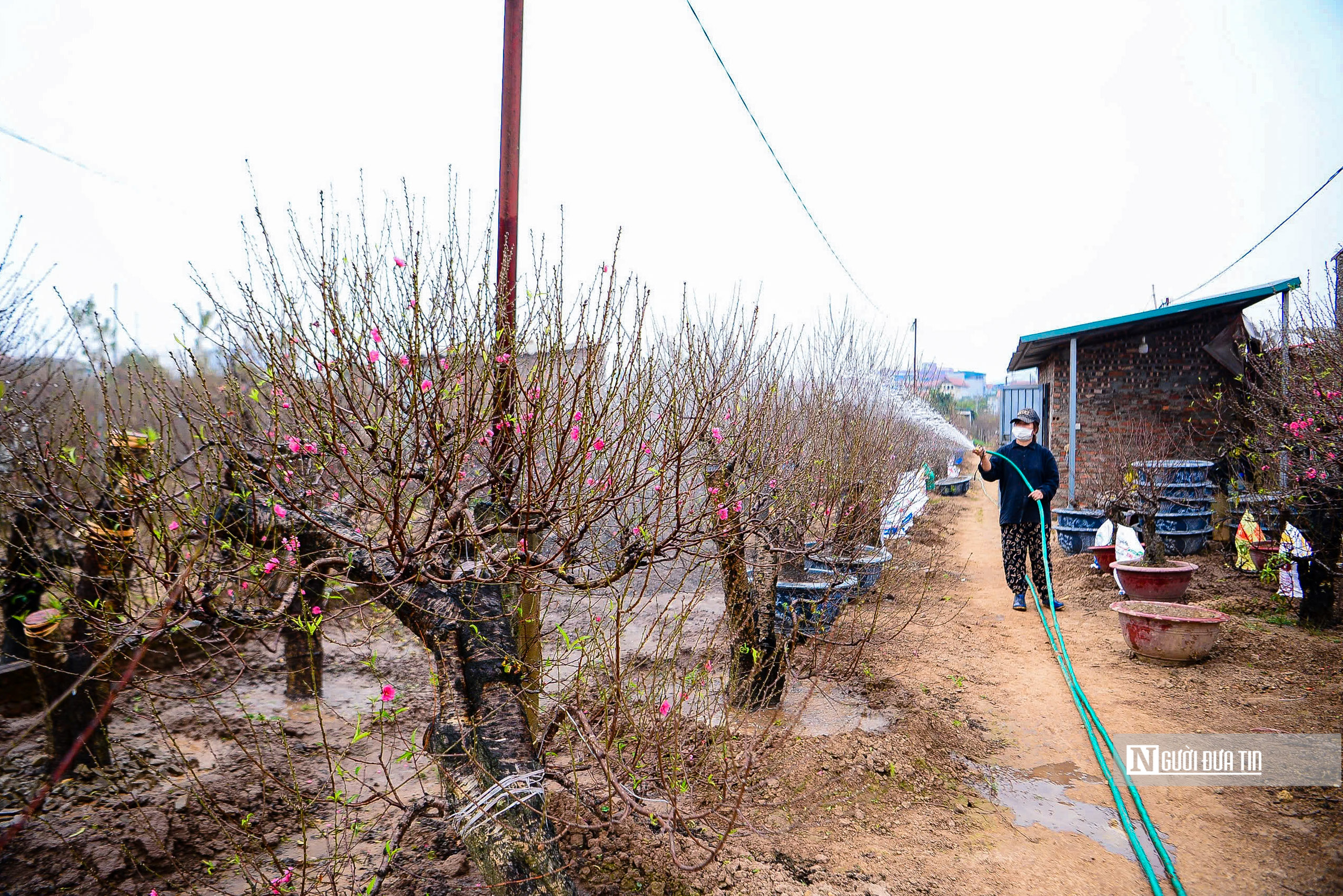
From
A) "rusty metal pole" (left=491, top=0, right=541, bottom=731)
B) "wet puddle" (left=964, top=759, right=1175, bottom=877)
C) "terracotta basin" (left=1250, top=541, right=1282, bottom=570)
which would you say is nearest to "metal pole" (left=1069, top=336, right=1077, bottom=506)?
"terracotta basin" (left=1250, top=541, right=1282, bottom=570)

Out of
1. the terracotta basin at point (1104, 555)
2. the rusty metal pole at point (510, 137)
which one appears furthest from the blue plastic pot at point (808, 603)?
the terracotta basin at point (1104, 555)

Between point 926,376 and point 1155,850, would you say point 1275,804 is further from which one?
point 926,376

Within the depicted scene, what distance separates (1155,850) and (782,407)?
3.84 metres

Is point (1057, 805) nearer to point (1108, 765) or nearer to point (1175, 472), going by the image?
point (1108, 765)

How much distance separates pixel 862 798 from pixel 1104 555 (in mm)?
6244

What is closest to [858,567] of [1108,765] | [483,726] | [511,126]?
[1108,765]

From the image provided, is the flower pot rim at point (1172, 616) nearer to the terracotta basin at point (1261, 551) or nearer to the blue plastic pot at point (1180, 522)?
the terracotta basin at point (1261, 551)

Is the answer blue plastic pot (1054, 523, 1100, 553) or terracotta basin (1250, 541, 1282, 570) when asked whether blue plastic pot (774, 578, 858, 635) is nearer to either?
terracotta basin (1250, 541, 1282, 570)

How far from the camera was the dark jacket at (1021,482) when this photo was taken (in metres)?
6.96

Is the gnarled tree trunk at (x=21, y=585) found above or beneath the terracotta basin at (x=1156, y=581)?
above

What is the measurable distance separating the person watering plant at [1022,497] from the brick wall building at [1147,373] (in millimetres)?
4316

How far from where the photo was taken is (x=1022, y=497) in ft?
22.8

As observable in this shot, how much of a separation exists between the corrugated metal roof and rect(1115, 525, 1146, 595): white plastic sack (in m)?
4.08

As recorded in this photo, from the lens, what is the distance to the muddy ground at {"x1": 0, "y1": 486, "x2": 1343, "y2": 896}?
2992mm
